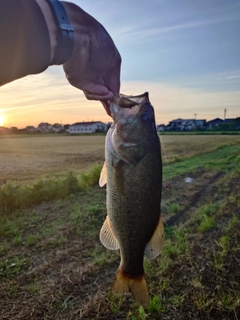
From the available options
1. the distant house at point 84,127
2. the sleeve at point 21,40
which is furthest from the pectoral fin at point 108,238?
the distant house at point 84,127

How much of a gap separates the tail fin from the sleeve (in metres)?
1.68

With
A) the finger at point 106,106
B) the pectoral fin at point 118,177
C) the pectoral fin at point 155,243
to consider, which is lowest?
the pectoral fin at point 155,243

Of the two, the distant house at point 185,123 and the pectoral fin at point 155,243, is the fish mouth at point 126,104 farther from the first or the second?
the distant house at point 185,123

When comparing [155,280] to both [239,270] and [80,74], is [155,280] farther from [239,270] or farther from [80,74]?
[80,74]

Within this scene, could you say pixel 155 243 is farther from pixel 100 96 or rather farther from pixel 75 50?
pixel 75 50

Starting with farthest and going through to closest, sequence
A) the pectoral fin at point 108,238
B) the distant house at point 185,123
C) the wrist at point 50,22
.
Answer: the distant house at point 185,123 < the pectoral fin at point 108,238 < the wrist at point 50,22

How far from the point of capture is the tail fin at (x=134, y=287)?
2338mm

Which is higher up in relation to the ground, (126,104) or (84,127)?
(126,104)

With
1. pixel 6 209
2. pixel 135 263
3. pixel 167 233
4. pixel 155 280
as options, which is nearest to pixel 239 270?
pixel 155 280

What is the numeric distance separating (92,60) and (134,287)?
1731 millimetres

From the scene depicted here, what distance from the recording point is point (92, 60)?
2121 mm

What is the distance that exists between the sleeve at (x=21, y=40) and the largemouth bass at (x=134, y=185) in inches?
33.5

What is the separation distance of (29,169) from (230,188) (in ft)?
39.7

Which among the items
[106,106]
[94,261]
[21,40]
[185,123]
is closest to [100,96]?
[106,106]
